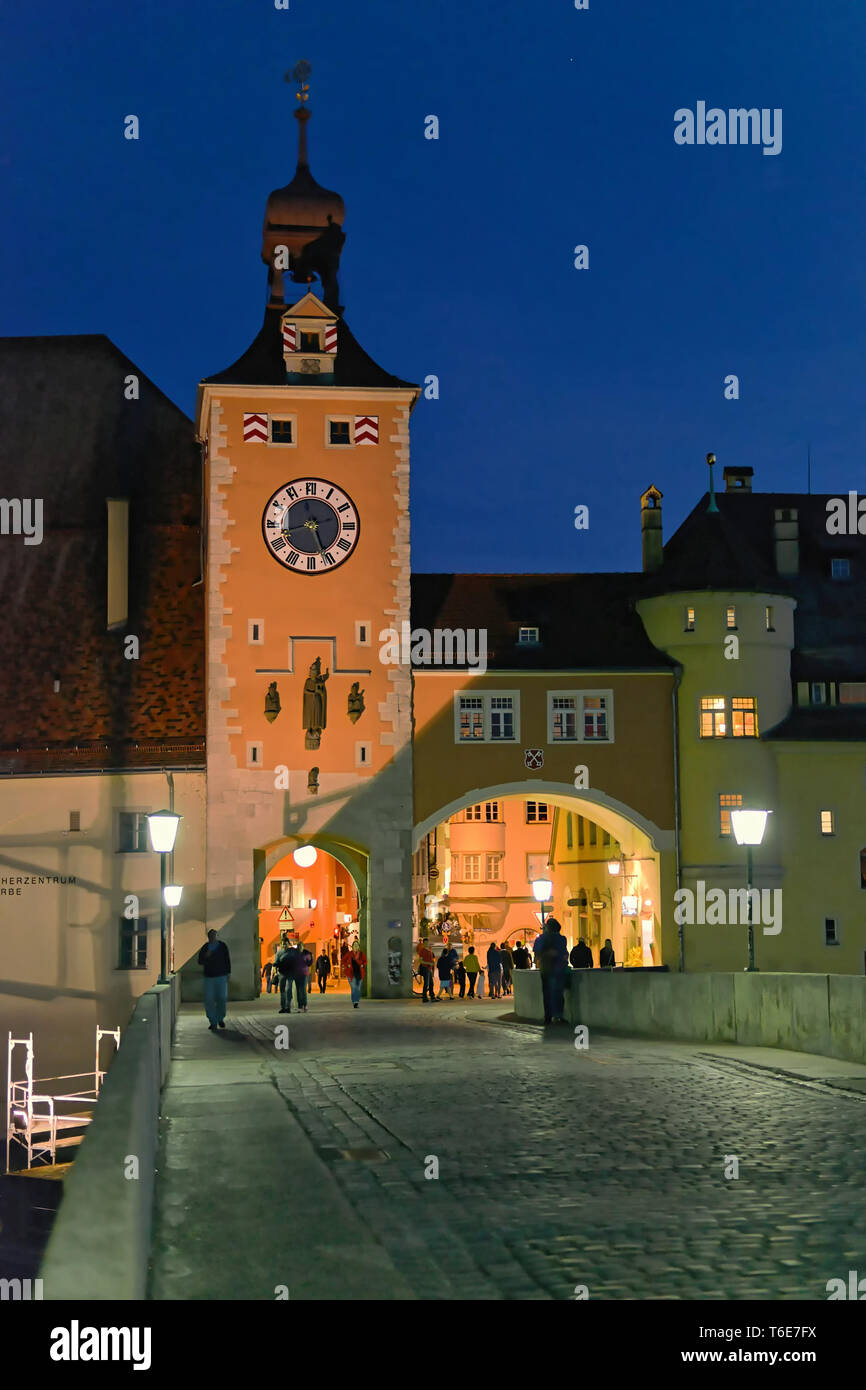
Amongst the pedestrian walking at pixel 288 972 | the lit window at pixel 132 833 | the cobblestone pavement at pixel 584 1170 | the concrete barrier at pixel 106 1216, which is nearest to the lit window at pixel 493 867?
the lit window at pixel 132 833

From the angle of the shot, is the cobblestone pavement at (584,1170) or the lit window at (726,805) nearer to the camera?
the cobblestone pavement at (584,1170)

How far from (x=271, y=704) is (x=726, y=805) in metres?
12.2

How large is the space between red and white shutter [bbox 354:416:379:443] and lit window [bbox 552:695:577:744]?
8.13m

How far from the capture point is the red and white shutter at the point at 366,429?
145ft

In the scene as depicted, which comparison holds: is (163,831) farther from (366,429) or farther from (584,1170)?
(366,429)

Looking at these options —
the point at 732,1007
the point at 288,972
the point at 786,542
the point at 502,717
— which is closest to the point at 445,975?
the point at 502,717

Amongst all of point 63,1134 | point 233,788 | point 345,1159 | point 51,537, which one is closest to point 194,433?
point 51,537

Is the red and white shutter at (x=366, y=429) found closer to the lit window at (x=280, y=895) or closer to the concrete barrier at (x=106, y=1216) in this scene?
the lit window at (x=280, y=895)

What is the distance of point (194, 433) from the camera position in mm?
49406

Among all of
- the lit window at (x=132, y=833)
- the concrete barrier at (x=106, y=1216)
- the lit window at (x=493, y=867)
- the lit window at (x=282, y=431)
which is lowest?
the concrete barrier at (x=106, y=1216)

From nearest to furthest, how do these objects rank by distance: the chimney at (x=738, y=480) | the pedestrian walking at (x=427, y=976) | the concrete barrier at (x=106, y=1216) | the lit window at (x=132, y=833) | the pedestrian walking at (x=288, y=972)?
the concrete barrier at (x=106, y=1216) < the pedestrian walking at (x=288, y=972) < the pedestrian walking at (x=427, y=976) < the lit window at (x=132, y=833) < the chimney at (x=738, y=480)

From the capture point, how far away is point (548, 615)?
47.2 metres
